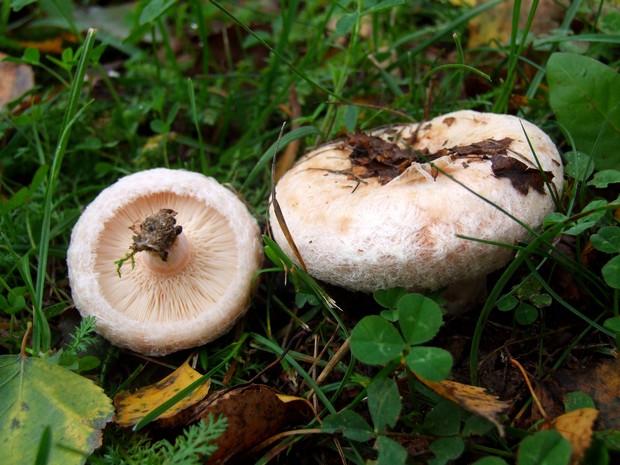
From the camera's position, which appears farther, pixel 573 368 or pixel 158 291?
pixel 158 291

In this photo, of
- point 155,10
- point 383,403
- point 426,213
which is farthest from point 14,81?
point 383,403

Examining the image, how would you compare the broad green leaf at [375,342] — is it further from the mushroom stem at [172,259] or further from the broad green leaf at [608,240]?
the mushroom stem at [172,259]

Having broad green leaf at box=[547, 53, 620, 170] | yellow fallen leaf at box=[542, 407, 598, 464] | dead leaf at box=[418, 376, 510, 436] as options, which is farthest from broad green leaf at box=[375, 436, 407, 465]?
broad green leaf at box=[547, 53, 620, 170]

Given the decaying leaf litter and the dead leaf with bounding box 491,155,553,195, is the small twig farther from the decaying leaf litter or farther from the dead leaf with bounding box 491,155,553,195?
the dead leaf with bounding box 491,155,553,195

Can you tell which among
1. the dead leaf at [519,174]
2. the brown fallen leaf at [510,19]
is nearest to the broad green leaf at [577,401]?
the dead leaf at [519,174]

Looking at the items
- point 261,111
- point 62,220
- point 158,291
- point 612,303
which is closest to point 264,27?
point 261,111

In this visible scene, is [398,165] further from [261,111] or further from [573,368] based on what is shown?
[261,111]
